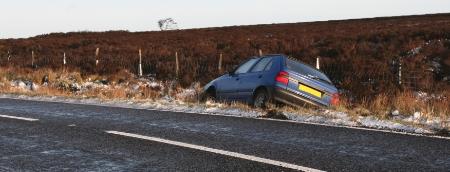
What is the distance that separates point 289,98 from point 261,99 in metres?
0.59

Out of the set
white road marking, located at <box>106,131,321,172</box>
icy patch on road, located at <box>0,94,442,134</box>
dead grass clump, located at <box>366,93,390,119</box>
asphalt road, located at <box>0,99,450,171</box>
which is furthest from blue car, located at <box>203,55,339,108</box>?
white road marking, located at <box>106,131,321,172</box>

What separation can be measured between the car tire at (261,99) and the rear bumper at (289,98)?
0.80 ft

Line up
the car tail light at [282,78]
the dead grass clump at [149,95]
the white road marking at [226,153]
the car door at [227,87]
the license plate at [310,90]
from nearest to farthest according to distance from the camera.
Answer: the white road marking at [226,153] → the car tail light at [282,78] → the license plate at [310,90] → the car door at [227,87] → the dead grass clump at [149,95]

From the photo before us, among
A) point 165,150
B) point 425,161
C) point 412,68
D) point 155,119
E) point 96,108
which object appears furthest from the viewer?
point 412,68

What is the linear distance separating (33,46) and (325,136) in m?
38.0

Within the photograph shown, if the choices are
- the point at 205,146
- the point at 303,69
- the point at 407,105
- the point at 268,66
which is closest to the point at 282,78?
the point at 268,66

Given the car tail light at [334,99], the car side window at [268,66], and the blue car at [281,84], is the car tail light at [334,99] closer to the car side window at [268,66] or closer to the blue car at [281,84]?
the blue car at [281,84]

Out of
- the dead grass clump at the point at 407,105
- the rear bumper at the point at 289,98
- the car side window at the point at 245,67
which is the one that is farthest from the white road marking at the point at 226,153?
the dead grass clump at the point at 407,105

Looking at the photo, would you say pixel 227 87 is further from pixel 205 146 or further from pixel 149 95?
pixel 205 146

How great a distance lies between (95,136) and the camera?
711 cm

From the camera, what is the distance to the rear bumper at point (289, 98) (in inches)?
395

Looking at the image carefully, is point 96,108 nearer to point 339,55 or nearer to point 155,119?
point 155,119

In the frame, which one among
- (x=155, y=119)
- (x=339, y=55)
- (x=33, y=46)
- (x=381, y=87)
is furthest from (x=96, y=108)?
(x=33, y=46)

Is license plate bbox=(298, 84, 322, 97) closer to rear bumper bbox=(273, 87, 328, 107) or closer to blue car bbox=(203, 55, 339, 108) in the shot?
blue car bbox=(203, 55, 339, 108)
